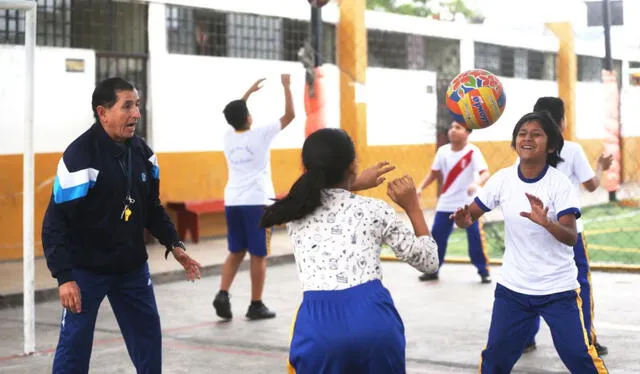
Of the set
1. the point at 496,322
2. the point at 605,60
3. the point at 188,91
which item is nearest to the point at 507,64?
the point at 605,60

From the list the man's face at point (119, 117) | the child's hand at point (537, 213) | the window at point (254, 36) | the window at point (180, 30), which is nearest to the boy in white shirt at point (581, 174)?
the child's hand at point (537, 213)

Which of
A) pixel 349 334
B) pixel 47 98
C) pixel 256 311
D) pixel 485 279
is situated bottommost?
pixel 256 311

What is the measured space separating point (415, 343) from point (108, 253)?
336 cm

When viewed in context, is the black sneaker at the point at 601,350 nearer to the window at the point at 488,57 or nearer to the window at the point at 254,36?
the window at the point at 254,36

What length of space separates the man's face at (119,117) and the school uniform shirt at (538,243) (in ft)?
6.15

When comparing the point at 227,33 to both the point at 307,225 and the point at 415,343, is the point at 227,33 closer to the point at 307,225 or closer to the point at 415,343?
the point at 415,343

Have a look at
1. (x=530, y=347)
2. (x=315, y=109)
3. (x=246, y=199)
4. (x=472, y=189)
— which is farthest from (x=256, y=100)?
(x=530, y=347)

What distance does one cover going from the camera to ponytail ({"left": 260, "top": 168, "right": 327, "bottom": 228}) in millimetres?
4324

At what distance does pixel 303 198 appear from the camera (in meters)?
4.33

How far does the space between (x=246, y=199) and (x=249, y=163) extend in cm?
30

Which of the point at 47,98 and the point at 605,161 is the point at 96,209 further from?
the point at 47,98

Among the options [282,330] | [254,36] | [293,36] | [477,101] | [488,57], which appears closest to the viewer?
[477,101]

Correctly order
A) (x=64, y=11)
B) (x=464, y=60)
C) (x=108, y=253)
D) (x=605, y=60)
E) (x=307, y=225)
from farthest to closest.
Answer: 1. (x=464, y=60)
2. (x=605, y=60)
3. (x=64, y=11)
4. (x=108, y=253)
5. (x=307, y=225)

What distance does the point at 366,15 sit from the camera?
19125mm
